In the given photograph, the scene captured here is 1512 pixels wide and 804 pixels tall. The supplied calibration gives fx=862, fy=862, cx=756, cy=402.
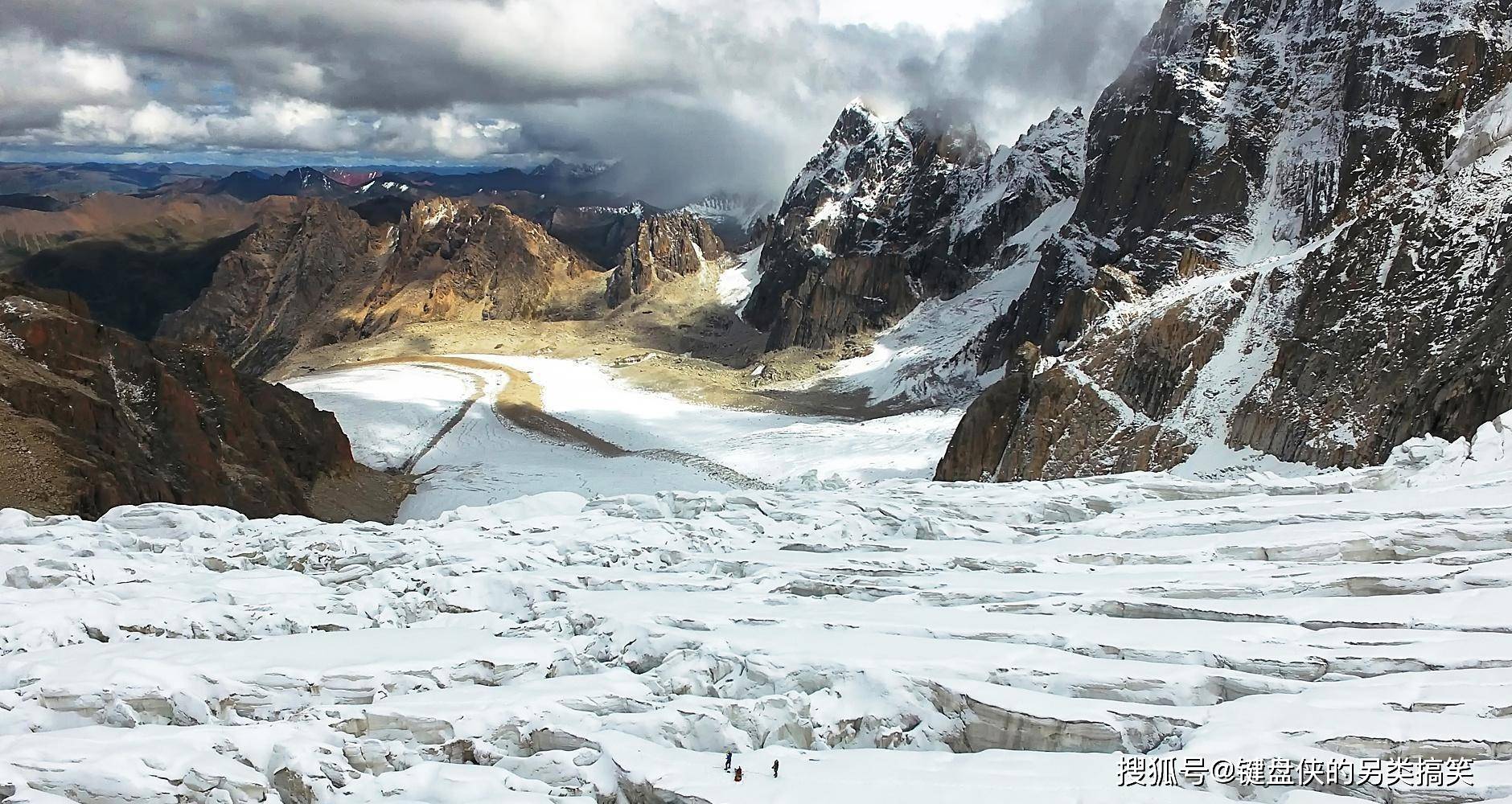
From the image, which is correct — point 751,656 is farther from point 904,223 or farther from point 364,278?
point 364,278

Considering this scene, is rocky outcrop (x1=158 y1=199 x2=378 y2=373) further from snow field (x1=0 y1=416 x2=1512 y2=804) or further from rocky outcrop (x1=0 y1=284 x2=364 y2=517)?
snow field (x1=0 y1=416 x2=1512 y2=804)

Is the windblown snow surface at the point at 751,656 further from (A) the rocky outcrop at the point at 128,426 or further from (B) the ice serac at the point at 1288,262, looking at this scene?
(B) the ice serac at the point at 1288,262

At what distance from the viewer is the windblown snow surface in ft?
31.9

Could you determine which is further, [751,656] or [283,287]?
[283,287]

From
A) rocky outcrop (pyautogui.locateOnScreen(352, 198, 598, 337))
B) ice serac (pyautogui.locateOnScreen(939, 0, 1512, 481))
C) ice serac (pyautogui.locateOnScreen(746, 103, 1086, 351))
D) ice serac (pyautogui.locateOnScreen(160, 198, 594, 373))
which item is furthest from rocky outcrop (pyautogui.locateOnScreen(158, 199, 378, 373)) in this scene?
ice serac (pyautogui.locateOnScreen(939, 0, 1512, 481))

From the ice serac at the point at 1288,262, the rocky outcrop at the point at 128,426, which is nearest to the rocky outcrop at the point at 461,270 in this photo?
the ice serac at the point at 1288,262

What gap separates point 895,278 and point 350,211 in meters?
118

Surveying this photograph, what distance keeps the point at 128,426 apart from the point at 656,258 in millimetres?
130513

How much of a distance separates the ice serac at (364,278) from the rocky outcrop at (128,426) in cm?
9983

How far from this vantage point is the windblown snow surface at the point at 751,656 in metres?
9.73

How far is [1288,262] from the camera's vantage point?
121 ft

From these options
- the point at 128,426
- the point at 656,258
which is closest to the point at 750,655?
the point at 128,426

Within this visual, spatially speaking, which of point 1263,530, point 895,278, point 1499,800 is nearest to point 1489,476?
point 1263,530

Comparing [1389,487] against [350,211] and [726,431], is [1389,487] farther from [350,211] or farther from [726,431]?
[350,211]
